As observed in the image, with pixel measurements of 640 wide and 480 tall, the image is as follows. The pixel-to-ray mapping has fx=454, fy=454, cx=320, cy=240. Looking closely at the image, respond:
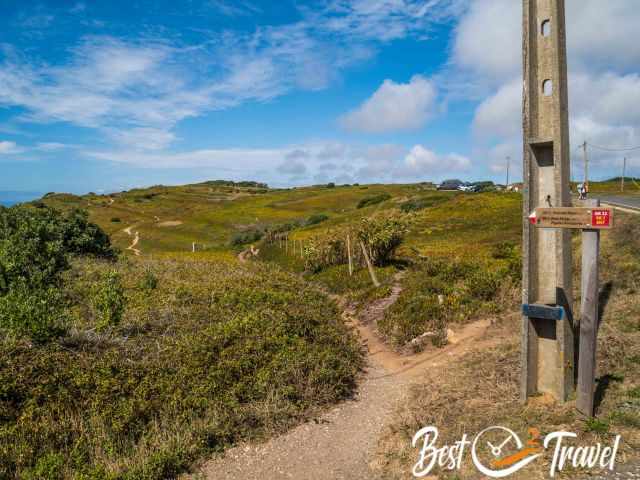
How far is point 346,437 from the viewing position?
8031 millimetres

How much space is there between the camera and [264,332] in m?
11.7

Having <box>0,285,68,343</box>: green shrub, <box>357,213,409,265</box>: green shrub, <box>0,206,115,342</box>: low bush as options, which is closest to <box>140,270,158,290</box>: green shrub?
<box>0,206,115,342</box>: low bush

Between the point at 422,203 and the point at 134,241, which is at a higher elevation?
the point at 422,203

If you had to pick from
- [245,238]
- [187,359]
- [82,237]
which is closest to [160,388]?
[187,359]

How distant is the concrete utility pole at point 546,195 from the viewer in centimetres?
702

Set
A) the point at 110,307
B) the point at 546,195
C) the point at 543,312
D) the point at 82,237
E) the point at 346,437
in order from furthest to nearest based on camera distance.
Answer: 1. the point at 82,237
2. the point at 110,307
3. the point at 346,437
4. the point at 546,195
5. the point at 543,312

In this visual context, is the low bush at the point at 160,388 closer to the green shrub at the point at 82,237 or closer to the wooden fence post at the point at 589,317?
the wooden fence post at the point at 589,317

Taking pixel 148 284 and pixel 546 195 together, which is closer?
pixel 546 195

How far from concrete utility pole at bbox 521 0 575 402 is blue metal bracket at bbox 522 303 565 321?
22 millimetres

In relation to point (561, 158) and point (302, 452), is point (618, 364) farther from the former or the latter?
point (302, 452)

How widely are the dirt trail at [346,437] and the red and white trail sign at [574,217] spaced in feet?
14.7

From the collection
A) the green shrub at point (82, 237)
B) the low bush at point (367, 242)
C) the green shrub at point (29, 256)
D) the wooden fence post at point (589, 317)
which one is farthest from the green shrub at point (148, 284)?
the wooden fence post at point (589, 317)

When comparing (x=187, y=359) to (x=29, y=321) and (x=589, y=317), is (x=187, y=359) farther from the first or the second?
(x=589, y=317)

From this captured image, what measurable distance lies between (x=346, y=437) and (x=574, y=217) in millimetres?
5187
